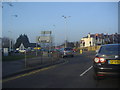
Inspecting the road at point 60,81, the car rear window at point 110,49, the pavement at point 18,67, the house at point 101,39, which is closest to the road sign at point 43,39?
the pavement at point 18,67

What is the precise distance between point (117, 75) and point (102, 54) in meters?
1.05

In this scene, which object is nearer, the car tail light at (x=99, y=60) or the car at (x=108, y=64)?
the car at (x=108, y=64)

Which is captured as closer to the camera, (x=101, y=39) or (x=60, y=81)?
(x=60, y=81)

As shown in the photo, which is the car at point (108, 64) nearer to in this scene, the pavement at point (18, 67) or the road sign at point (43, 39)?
the pavement at point (18, 67)

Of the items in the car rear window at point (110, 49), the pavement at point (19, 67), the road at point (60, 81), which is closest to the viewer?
the road at point (60, 81)

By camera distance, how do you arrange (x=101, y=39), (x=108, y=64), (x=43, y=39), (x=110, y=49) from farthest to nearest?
(x=101, y=39) → (x=43, y=39) → (x=110, y=49) → (x=108, y=64)

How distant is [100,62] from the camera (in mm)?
7629

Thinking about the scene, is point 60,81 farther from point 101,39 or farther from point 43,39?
point 101,39

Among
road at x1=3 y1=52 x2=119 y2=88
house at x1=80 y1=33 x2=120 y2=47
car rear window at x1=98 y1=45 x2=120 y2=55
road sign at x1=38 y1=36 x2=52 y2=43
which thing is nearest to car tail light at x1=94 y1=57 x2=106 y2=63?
car rear window at x1=98 y1=45 x2=120 y2=55

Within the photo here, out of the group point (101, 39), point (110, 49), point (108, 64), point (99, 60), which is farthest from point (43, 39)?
point (101, 39)

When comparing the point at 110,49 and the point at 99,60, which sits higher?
the point at 110,49

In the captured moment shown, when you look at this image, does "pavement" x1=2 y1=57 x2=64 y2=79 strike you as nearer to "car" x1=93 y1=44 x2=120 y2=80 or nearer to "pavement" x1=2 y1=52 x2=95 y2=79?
"pavement" x1=2 y1=52 x2=95 y2=79

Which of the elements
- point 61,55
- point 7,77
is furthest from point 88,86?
point 61,55

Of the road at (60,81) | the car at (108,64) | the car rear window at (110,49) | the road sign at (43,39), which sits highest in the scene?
the road sign at (43,39)
